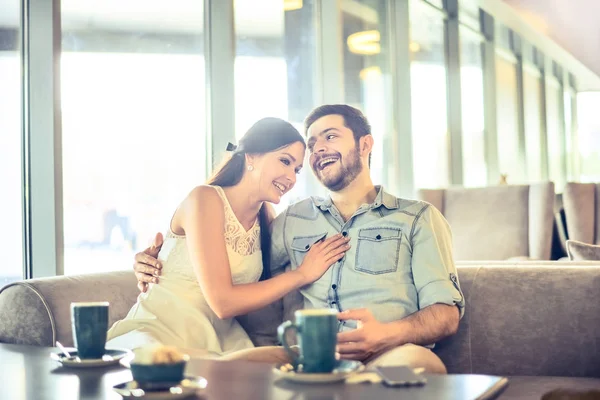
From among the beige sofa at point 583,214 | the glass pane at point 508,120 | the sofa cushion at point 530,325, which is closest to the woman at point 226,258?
the sofa cushion at point 530,325

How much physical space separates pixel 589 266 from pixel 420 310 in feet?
1.58

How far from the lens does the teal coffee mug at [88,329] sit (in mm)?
1300

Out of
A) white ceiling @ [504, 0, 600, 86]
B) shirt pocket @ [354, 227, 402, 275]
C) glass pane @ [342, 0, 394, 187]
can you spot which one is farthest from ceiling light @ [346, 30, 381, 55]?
shirt pocket @ [354, 227, 402, 275]

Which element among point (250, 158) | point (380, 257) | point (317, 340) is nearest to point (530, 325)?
point (380, 257)

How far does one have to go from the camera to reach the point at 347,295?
7.13ft

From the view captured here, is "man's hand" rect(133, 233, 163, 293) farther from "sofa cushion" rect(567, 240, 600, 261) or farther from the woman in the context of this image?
"sofa cushion" rect(567, 240, 600, 261)

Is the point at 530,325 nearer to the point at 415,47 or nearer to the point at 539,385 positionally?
the point at 539,385

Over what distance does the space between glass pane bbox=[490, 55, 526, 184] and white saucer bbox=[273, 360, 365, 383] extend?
7244 mm

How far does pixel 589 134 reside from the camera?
11336mm

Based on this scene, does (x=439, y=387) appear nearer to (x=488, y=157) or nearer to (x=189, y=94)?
(x=189, y=94)

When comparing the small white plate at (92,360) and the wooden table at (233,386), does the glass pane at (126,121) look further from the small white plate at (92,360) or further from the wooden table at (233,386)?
the wooden table at (233,386)

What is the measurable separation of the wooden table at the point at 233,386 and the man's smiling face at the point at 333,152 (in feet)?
3.54

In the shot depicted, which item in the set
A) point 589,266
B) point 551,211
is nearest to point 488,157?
point 551,211

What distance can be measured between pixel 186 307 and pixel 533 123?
8.31 m
